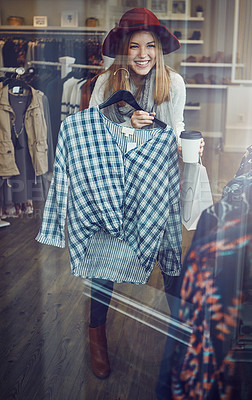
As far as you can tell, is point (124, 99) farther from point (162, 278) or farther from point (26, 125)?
point (26, 125)

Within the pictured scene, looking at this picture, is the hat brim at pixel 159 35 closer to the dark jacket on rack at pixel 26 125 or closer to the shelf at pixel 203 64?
the shelf at pixel 203 64

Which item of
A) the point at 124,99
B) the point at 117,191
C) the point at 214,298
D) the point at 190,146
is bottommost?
the point at 214,298

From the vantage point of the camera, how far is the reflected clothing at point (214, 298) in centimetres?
84

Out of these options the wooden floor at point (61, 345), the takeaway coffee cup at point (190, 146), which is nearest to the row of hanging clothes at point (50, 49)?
the takeaway coffee cup at point (190, 146)

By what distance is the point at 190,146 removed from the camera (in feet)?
3.87

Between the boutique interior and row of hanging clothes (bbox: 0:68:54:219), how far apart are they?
308 mm

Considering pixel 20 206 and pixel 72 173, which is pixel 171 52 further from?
pixel 20 206

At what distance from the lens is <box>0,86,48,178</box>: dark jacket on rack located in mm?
2264

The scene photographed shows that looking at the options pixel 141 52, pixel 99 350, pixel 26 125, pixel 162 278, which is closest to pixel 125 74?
pixel 141 52

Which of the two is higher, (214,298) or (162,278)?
(214,298)

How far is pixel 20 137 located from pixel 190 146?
4.58 feet

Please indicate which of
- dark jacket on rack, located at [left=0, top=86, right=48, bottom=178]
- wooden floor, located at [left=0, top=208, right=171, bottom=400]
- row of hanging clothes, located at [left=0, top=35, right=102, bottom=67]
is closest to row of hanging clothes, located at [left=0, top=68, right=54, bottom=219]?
dark jacket on rack, located at [left=0, top=86, right=48, bottom=178]

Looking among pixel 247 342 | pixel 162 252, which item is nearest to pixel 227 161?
pixel 162 252

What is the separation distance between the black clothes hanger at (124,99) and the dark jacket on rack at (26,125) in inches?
42.4
